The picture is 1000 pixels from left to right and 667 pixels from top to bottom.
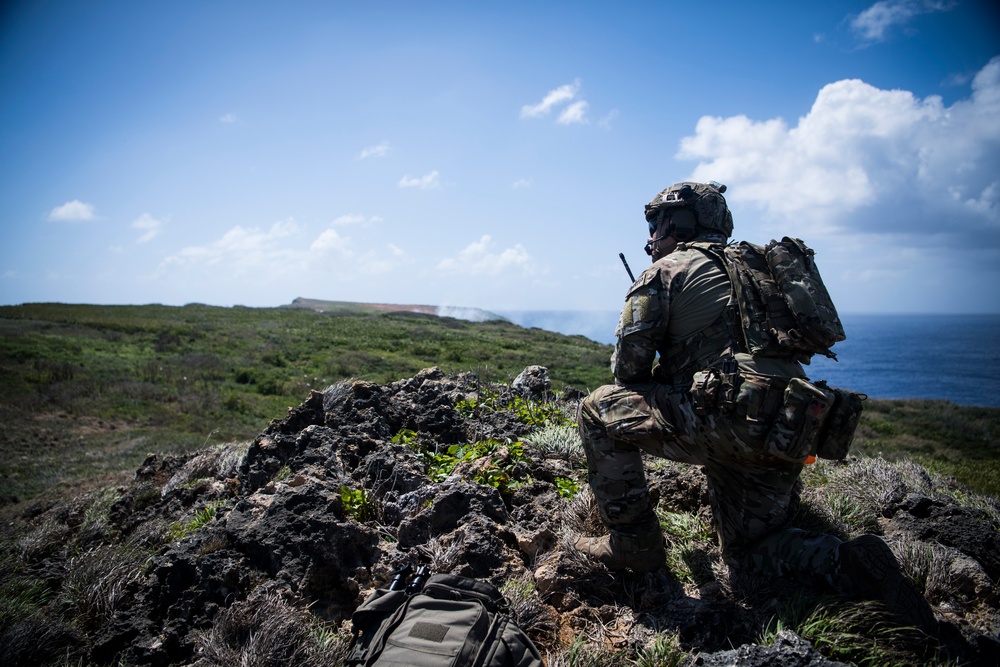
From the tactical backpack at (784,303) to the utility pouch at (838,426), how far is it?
0.27 meters

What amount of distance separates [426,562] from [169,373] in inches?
701

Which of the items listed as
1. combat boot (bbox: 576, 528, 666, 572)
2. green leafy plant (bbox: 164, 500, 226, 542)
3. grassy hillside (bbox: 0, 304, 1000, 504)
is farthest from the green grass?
green leafy plant (bbox: 164, 500, 226, 542)

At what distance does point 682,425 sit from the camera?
2.74 meters

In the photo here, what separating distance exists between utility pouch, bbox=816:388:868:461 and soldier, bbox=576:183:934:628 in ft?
0.61

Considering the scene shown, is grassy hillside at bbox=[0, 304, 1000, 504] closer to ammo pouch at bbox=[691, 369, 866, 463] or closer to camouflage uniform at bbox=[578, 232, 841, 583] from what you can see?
camouflage uniform at bbox=[578, 232, 841, 583]

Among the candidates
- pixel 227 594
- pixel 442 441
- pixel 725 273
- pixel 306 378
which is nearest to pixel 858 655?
pixel 725 273

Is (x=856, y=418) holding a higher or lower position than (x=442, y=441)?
higher

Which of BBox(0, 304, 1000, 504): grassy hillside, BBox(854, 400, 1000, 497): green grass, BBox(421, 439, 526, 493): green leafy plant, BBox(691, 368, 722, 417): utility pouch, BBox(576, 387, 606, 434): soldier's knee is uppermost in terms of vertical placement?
BBox(691, 368, 722, 417): utility pouch

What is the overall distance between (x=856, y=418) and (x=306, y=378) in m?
17.4

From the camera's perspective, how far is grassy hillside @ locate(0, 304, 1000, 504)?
1028 cm

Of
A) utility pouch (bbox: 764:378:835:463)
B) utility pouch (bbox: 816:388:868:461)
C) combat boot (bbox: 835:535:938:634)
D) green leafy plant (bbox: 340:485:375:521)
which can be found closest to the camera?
combat boot (bbox: 835:535:938:634)

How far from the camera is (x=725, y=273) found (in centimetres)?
290

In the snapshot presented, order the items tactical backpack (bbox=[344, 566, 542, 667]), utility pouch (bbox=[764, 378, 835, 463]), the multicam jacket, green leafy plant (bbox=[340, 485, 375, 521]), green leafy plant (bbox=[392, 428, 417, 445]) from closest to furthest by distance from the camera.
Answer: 1. tactical backpack (bbox=[344, 566, 542, 667])
2. utility pouch (bbox=[764, 378, 835, 463])
3. the multicam jacket
4. green leafy plant (bbox=[340, 485, 375, 521])
5. green leafy plant (bbox=[392, 428, 417, 445])

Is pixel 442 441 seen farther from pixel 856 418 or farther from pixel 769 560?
pixel 856 418
